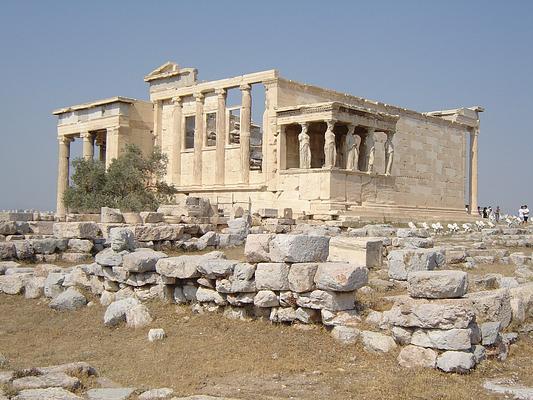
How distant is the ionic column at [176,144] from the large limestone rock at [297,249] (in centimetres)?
2438

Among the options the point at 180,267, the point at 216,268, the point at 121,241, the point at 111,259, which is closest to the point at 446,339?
the point at 216,268

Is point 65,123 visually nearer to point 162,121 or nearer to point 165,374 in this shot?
point 162,121

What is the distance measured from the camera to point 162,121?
3350 centimetres

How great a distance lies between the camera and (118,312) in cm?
883

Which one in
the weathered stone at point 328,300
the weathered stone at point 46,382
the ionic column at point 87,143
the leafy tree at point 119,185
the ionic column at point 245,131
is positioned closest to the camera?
the weathered stone at point 46,382

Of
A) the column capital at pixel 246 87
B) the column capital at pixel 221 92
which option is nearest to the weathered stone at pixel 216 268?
the column capital at pixel 246 87

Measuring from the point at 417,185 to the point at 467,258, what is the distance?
65.3 feet

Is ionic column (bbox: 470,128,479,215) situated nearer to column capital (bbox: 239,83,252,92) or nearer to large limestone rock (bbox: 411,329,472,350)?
column capital (bbox: 239,83,252,92)

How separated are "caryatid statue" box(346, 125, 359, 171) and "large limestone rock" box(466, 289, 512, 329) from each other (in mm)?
19131

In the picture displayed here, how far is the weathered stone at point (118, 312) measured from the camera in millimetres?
8766

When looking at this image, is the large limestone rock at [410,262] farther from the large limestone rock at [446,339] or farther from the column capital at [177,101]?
the column capital at [177,101]

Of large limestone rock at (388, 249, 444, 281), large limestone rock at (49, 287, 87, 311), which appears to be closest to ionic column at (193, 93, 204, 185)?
large limestone rock at (49, 287, 87, 311)

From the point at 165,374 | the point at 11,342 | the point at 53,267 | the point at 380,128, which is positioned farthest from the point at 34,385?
the point at 380,128

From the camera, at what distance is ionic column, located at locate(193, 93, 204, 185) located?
31.1m
